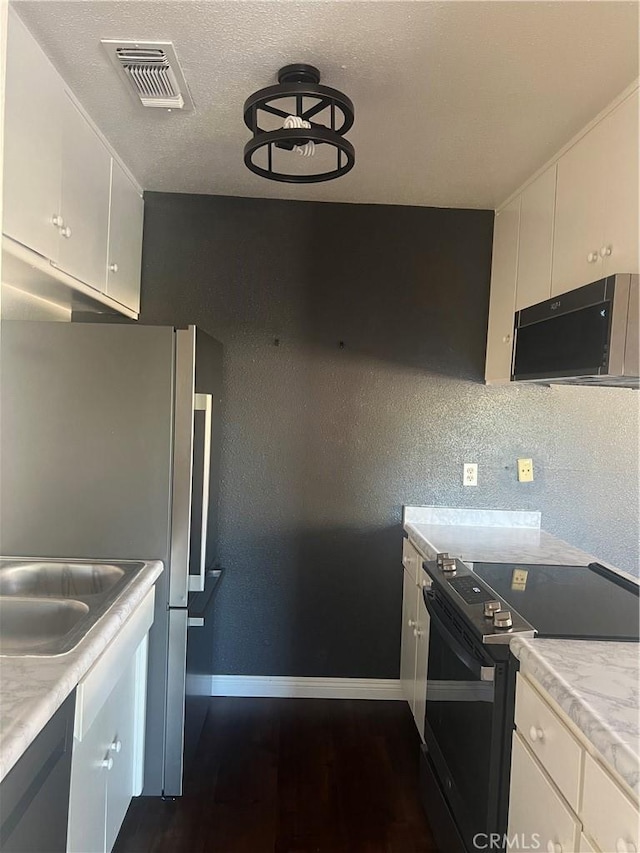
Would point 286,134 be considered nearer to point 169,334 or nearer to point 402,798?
point 169,334

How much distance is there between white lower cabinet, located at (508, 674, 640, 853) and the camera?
102 centimetres

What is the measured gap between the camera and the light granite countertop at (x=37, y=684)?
1031 millimetres

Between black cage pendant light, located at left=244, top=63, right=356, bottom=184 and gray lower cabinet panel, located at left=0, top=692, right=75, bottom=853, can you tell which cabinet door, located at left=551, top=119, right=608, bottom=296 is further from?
gray lower cabinet panel, located at left=0, top=692, right=75, bottom=853

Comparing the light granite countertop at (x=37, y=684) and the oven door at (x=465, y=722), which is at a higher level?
the light granite countertop at (x=37, y=684)

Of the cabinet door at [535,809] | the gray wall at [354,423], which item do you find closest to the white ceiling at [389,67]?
the gray wall at [354,423]

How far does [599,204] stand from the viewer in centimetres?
180

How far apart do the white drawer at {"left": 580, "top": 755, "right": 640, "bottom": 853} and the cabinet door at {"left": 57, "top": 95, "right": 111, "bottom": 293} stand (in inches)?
73.1

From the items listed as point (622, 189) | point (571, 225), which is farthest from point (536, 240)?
point (622, 189)

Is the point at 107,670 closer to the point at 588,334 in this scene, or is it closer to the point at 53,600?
the point at 53,600

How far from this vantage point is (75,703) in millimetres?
1327

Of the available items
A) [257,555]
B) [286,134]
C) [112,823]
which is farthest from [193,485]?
[286,134]

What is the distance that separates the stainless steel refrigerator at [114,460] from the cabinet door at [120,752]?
0.15m

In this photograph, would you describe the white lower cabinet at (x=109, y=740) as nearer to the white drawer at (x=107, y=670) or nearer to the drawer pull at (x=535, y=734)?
the white drawer at (x=107, y=670)

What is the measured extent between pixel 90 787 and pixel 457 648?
3.40ft
